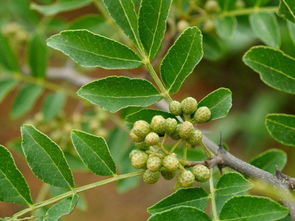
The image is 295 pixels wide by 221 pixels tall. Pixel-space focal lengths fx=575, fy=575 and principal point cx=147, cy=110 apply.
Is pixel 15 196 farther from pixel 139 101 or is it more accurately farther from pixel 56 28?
pixel 56 28

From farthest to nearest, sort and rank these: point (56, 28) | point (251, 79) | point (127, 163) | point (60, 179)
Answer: point (251, 79) < point (56, 28) < point (127, 163) < point (60, 179)

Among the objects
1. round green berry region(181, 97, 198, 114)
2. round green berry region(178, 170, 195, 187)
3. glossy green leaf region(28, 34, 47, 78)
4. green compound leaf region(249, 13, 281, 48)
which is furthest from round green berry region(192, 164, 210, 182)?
glossy green leaf region(28, 34, 47, 78)

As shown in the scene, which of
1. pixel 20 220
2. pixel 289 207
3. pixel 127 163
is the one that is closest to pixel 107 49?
pixel 20 220

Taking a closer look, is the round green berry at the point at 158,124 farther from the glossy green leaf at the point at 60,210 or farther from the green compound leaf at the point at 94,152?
the glossy green leaf at the point at 60,210

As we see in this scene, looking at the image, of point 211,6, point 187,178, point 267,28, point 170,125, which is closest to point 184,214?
point 187,178

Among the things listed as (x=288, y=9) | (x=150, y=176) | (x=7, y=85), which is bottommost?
(x=7, y=85)

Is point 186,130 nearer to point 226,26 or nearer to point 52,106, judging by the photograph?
point 226,26
